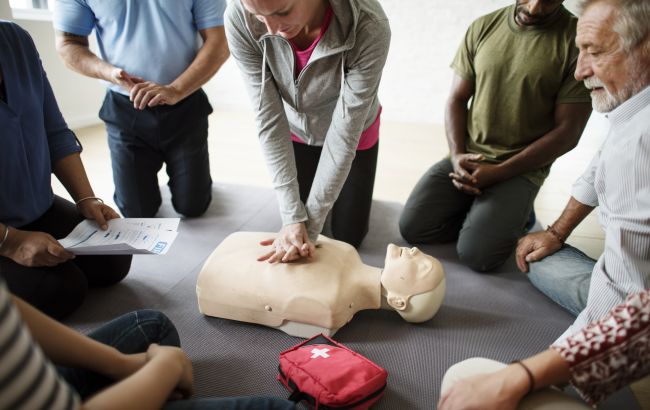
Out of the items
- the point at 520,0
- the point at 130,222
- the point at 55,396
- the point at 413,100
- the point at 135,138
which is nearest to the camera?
the point at 55,396

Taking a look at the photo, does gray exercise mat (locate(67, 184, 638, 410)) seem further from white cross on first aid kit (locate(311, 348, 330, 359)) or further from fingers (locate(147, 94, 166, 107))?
fingers (locate(147, 94, 166, 107))

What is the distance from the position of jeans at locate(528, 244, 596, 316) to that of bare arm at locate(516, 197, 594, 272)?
0.07 feet

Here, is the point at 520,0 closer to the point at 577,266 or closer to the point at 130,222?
the point at 577,266

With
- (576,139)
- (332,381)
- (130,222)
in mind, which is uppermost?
(576,139)

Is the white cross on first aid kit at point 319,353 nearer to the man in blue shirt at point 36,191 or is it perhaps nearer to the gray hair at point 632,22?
the man in blue shirt at point 36,191

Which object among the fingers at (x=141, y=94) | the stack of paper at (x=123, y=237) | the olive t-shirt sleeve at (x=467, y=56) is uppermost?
the olive t-shirt sleeve at (x=467, y=56)

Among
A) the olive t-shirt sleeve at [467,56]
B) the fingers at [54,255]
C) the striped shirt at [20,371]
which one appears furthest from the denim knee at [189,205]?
the striped shirt at [20,371]

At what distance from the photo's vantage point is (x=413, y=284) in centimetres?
122

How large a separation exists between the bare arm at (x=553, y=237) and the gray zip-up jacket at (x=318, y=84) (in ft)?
2.34

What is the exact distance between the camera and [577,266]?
4.45 ft

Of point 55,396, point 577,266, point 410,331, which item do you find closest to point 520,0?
point 577,266

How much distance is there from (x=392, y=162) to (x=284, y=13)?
5.89 feet

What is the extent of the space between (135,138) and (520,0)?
160cm

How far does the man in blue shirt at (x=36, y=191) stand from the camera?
114 centimetres
